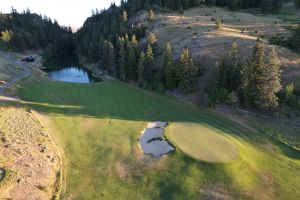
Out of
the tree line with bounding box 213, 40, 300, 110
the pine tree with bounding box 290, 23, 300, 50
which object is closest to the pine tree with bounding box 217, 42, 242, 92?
the tree line with bounding box 213, 40, 300, 110

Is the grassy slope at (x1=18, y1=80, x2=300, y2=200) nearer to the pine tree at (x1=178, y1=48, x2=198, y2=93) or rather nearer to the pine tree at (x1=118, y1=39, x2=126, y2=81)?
the pine tree at (x1=178, y1=48, x2=198, y2=93)

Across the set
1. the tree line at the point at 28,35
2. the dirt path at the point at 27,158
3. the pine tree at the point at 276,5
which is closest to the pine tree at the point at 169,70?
the dirt path at the point at 27,158

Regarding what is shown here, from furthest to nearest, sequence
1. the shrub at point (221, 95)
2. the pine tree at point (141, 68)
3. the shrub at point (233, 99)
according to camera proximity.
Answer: the pine tree at point (141, 68) → the shrub at point (221, 95) → the shrub at point (233, 99)

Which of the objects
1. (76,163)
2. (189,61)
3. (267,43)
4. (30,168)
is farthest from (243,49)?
(30,168)

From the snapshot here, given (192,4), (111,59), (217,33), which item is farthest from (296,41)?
(192,4)

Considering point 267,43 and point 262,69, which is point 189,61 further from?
point 267,43

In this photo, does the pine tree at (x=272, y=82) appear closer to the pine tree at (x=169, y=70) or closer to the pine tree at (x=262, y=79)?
the pine tree at (x=262, y=79)
